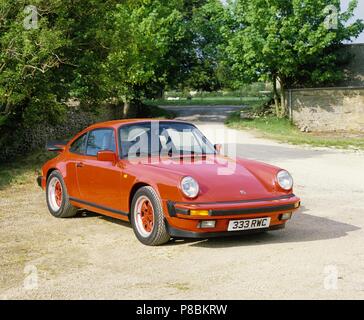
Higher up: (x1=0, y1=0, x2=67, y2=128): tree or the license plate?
(x1=0, y1=0, x2=67, y2=128): tree

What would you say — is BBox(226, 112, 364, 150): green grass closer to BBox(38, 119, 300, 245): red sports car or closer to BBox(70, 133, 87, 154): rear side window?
BBox(70, 133, 87, 154): rear side window

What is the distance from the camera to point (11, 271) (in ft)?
20.9

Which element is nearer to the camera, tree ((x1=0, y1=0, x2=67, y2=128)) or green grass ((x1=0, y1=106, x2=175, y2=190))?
tree ((x1=0, y1=0, x2=67, y2=128))

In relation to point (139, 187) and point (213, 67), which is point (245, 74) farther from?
point (139, 187)

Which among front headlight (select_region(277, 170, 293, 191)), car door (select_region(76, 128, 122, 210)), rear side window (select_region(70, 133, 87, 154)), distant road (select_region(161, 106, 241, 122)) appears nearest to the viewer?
front headlight (select_region(277, 170, 293, 191))

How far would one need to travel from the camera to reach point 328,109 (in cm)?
3039

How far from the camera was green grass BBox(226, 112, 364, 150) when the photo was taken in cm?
2322

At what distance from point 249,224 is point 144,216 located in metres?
1.26

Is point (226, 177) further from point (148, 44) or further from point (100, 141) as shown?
point (148, 44)

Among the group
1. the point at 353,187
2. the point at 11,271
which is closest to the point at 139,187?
the point at 11,271

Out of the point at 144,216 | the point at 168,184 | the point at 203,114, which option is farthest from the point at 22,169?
the point at 203,114

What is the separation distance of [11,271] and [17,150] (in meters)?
10.9

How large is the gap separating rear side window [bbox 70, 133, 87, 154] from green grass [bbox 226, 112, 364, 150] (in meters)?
14.4

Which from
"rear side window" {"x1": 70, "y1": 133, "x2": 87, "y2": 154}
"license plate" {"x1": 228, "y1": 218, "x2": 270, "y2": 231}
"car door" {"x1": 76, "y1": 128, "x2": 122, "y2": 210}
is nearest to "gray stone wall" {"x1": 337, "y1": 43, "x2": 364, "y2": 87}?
"rear side window" {"x1": 70, "y1": 133, "x2": 87, "y2": 154}
